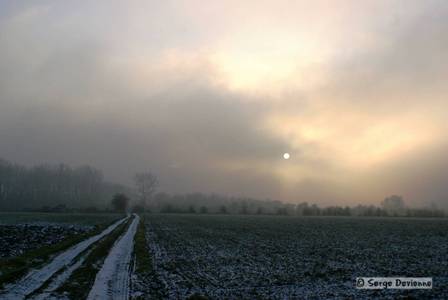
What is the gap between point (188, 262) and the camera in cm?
2559

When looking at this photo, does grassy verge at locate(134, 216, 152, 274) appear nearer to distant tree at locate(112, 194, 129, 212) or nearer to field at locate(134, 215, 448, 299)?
field at locate(134, 215, 448, 299)

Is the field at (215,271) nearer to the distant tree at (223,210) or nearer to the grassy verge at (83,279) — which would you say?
the grassy verge at (83,279)

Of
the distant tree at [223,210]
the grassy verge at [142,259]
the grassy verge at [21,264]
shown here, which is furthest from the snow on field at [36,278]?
the distant tree at [223,210]

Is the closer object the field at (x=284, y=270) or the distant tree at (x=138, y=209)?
the field at (x=284, y=270)

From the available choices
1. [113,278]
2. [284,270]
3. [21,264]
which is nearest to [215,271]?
[284,270]

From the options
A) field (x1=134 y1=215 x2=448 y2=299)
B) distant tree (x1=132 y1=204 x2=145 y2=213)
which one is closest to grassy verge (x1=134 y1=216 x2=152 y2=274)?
field (x1=134 y1=215 x2=448 y2=299)

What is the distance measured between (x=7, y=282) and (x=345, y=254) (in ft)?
74.5

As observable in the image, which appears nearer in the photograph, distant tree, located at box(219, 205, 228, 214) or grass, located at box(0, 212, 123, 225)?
grass, located at box(0, 212, 123, 225)

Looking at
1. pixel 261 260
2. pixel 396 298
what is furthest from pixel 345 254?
pixel 396 298

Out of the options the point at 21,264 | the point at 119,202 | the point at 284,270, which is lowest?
the point at 119,202

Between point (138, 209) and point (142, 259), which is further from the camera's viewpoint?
point (138, 209)

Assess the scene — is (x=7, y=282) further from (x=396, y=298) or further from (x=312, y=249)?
(x=312, y=249)

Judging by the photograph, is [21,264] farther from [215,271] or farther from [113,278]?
[215,271]

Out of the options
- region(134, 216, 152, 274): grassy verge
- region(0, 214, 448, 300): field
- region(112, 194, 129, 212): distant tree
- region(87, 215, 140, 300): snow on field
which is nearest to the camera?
region(87, 215, 140, 300): snow on field
